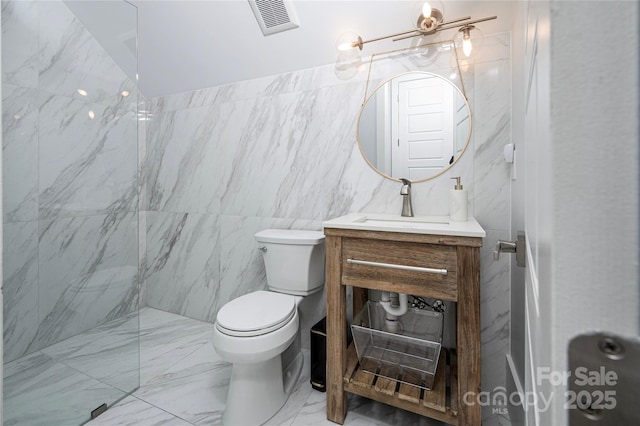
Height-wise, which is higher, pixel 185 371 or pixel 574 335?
pixel 574 335

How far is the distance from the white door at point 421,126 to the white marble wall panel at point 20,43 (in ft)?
6.00

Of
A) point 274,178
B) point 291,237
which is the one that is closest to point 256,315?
point 291,237

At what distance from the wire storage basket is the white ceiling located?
151 cm

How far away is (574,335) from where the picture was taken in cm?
17

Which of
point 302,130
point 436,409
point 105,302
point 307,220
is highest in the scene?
point 302,130

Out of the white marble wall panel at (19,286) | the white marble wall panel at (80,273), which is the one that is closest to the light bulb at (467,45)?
the white marble wall panel at (80,273)

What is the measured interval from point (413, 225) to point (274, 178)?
108cm

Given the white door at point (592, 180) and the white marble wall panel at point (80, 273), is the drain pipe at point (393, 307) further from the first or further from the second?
the white marble wall panel at point (80, 273)

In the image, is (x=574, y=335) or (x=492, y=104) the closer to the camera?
(x=574, y=335)

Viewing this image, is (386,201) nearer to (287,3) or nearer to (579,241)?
(287,3)

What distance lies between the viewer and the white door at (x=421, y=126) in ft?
5.31

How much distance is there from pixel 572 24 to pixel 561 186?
89 millimetres

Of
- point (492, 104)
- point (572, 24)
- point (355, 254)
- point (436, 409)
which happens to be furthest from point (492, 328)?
point (572, 24)

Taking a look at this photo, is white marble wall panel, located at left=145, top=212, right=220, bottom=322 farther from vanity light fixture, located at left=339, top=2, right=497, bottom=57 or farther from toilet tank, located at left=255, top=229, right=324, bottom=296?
vanity light fixture, located at left=339, top=2, right=497, bottom=57
